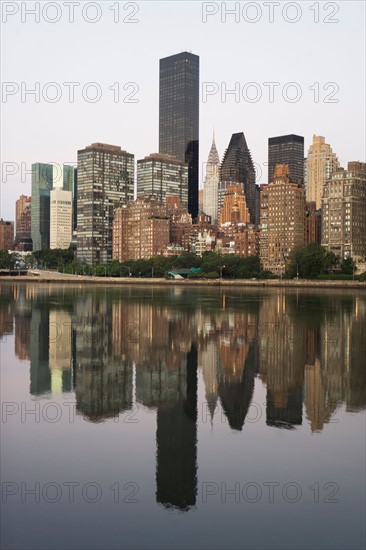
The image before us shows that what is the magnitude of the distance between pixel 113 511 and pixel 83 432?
5.94 meters

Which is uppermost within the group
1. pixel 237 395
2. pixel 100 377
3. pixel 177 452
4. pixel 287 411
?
pixel 100 377

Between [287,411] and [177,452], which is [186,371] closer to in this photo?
[287,411]

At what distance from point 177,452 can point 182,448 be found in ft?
1.31

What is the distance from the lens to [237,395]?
24.3 metres

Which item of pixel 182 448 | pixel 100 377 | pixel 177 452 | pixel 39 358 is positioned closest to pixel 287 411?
pixel 182 448

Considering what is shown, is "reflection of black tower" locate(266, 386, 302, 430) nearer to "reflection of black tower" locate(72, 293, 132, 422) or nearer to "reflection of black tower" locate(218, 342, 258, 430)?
"reflection of black tower" locate(218, 342, 258, 430)

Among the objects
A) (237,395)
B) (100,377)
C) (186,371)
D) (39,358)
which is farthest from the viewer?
(39,358)

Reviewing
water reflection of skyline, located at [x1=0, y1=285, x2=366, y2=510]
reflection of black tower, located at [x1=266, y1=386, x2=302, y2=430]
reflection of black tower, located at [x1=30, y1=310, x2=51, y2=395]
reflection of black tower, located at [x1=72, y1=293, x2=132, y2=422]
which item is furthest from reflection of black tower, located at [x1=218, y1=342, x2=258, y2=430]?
reflection of black tower, located at [x1=30, y1=310, x2=51, y2=395]

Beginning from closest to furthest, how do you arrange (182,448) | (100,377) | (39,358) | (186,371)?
(182,448)
(100,377)
(186,371)
(39,358)

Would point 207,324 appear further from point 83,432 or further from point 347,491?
point 347,491

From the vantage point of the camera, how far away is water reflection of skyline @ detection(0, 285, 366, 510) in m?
20.2

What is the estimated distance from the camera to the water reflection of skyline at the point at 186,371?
2023cm

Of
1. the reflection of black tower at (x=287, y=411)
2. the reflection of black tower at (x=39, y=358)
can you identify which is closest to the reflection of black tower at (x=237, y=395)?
the reflection of black tower at (x=287, y=411)

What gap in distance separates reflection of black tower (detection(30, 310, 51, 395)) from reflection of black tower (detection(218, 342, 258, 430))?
7216mm
